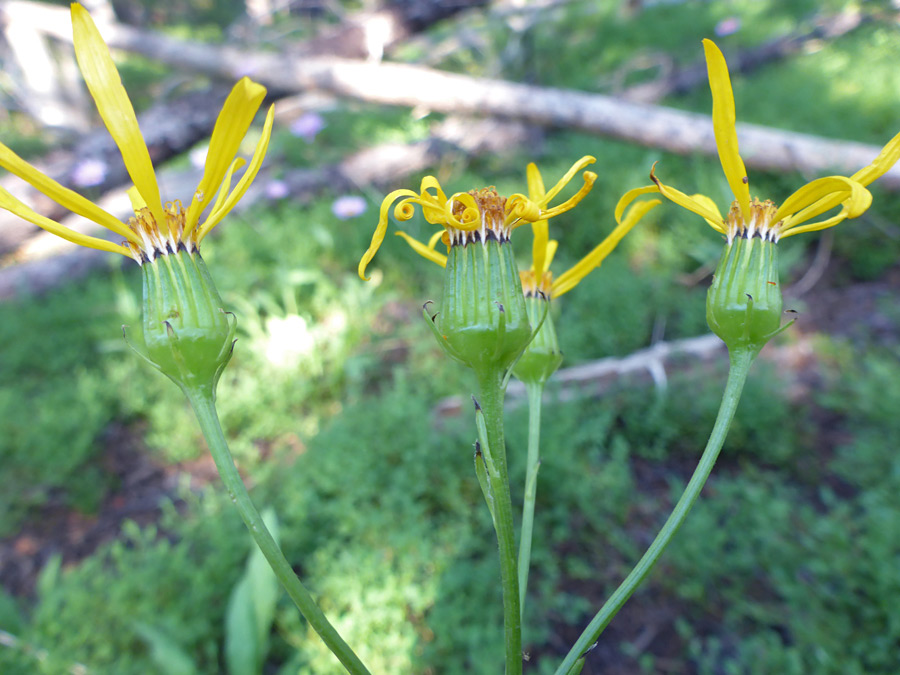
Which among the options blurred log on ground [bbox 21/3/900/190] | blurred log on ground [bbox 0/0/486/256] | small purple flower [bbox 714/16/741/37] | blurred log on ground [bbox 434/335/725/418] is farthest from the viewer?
small purple flower [bbox 714/16/741/37]

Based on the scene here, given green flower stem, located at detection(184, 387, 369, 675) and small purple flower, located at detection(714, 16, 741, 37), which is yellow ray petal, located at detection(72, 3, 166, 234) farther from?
small purple flower, located at detection(714, 16, 741, 37)

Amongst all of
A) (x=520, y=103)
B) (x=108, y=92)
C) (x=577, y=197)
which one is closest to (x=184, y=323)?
(x=108, y=92)

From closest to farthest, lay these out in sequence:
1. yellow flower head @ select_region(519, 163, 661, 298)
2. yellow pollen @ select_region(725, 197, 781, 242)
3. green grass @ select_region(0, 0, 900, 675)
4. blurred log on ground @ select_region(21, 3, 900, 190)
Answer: yellow pollen @ select_region(725, 197, 781, 242) < yellow flower head @ select_region(519, 163, 661, 298) < green grass @ select_region(0, 0, 900, 675) < blurred log on ground @ select_region(21, 3, 900, 190)

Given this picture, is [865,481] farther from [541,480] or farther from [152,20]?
[152,20]

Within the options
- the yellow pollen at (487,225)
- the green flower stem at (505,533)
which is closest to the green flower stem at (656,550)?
the green flower stem at (505,533)

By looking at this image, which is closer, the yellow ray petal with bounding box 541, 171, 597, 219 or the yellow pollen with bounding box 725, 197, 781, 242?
the yellow ray petal with bounding box 541, 171, 597, 219

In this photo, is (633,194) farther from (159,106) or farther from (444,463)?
(159,106)

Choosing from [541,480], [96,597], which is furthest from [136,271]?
[541,480]

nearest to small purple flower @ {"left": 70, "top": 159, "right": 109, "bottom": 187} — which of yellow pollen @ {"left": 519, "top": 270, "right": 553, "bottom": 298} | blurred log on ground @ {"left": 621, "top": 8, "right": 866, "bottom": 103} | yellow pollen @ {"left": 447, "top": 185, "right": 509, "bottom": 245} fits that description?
yellow pollen @ {"left": 519, "top": 270, "right": 553, "bottom": 298}
